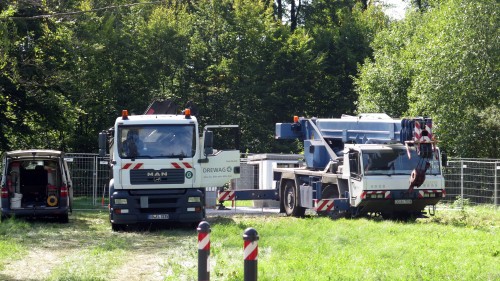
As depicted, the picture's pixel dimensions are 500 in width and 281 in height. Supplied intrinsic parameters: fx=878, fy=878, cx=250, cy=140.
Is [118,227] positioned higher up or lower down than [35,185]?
lower down

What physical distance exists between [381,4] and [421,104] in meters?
27.2

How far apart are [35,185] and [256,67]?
31019 millimetres

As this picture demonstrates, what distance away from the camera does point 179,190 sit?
22609mm

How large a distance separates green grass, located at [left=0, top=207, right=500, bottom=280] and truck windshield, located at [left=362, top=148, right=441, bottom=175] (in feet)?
4.92

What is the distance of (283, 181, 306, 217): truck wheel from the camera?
27892 mm

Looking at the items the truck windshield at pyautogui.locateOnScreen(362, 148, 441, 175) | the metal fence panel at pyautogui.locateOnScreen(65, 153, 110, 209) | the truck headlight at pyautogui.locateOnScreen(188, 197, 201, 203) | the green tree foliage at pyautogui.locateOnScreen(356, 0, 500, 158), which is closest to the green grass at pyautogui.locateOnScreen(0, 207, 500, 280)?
the truck headlight at pyautogui.locateOnScreen(188, 197, 201, 203)

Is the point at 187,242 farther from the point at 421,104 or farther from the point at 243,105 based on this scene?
the point at 243,105

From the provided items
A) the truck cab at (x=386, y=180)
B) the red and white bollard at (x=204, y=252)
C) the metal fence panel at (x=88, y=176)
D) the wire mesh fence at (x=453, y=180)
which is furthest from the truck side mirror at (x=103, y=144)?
the red and white bollard at (x=204, y=252)

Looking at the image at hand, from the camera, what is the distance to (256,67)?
183 feet

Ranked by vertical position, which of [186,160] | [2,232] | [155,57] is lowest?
[2,232]

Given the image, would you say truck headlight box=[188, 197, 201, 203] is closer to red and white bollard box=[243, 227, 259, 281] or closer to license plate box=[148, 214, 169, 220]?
license plate box=[148, 214, 169, 220]

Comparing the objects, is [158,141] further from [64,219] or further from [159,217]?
[64,219]

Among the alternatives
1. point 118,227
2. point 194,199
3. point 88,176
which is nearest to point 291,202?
point 194,199

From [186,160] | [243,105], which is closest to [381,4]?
[243,105]
